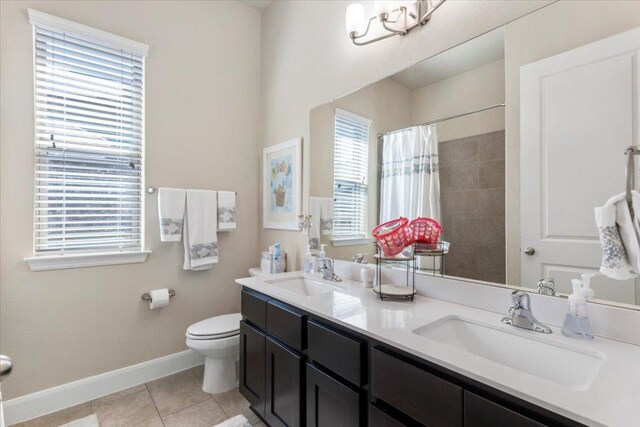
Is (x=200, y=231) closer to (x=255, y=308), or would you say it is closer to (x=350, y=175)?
(x=255, y=308)

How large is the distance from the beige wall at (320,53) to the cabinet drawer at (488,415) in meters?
1.41

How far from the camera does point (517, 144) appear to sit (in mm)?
1209

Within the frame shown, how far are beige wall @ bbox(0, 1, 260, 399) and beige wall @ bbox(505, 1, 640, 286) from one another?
2082 mm

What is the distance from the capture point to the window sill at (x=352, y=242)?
1823 millimetres

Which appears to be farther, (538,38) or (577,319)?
(538,38)

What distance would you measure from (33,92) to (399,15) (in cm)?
219

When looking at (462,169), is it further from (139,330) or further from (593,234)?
(139,330)

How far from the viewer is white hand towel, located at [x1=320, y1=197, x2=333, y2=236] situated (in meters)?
2.08

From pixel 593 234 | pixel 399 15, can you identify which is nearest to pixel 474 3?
pixel 399 15

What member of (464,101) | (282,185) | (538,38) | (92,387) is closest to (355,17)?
(464,101)

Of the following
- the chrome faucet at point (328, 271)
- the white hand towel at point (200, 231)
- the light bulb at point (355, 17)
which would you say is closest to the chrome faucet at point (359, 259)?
the chrome faucet at point (328, 271)

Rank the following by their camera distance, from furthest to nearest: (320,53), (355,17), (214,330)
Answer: (320,53) → (214,330) → (355,17)

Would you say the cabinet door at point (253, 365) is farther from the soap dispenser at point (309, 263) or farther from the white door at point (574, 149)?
the white door at point (574, 149)

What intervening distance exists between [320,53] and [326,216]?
117 cm
